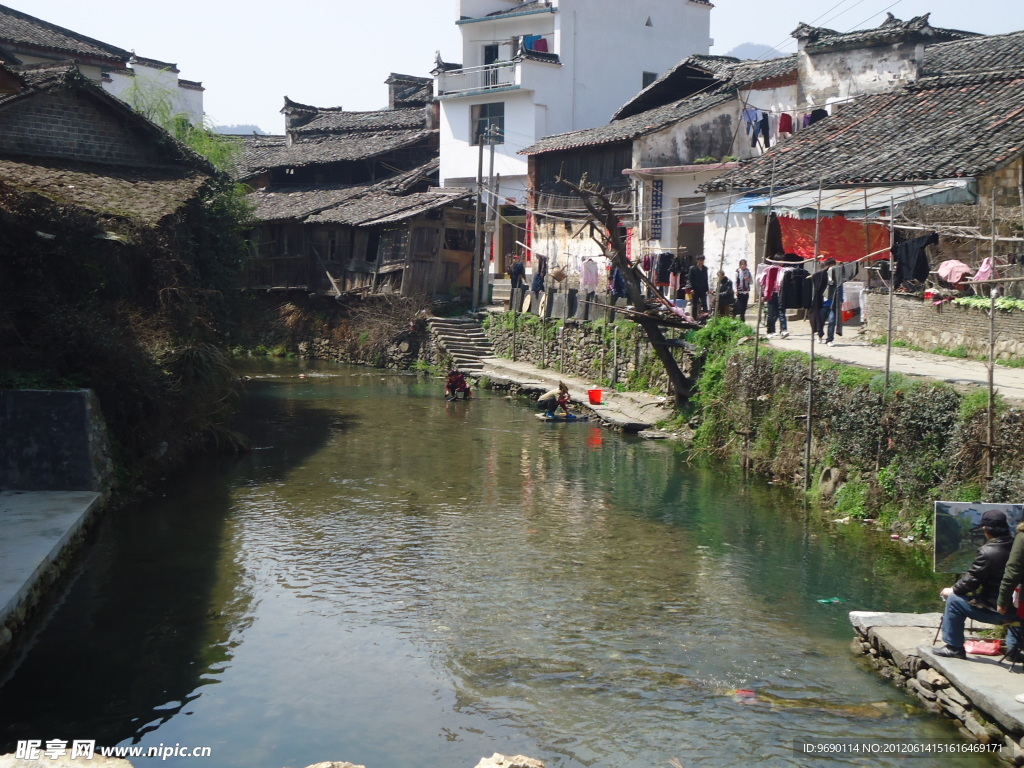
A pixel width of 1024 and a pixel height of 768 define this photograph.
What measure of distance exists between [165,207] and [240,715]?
14.4 m

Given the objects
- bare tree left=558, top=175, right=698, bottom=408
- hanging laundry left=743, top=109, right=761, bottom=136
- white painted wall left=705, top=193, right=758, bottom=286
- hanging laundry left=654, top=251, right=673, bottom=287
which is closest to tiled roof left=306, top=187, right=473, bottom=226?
hanging laundry left=743, top=109, right=761, bottom=136

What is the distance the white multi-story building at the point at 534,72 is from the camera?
126 ft

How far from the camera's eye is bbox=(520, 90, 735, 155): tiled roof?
30844 millimetres

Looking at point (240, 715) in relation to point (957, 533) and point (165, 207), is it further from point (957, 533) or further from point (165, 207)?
point (165, 207)

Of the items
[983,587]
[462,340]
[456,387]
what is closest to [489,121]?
[462,340]

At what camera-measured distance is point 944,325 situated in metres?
17.7

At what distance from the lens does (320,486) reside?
58.4 feet

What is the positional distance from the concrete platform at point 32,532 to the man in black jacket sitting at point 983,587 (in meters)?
8.63

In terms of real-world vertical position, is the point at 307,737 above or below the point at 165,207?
below

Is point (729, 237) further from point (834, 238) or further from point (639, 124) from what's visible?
point (639, 124)

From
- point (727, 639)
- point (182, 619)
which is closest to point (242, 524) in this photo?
point (182, 619)

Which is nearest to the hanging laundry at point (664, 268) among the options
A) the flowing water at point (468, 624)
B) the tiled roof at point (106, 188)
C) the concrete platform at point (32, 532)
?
the flowing water at point (468, 624)

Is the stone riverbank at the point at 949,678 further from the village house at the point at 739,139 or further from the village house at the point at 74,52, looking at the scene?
the village house at the point at 74,52

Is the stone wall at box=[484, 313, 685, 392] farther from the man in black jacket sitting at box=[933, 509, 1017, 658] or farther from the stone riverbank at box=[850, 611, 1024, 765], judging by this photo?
the man in black jacket sitting at box=[933, 509, 1017, 658]
